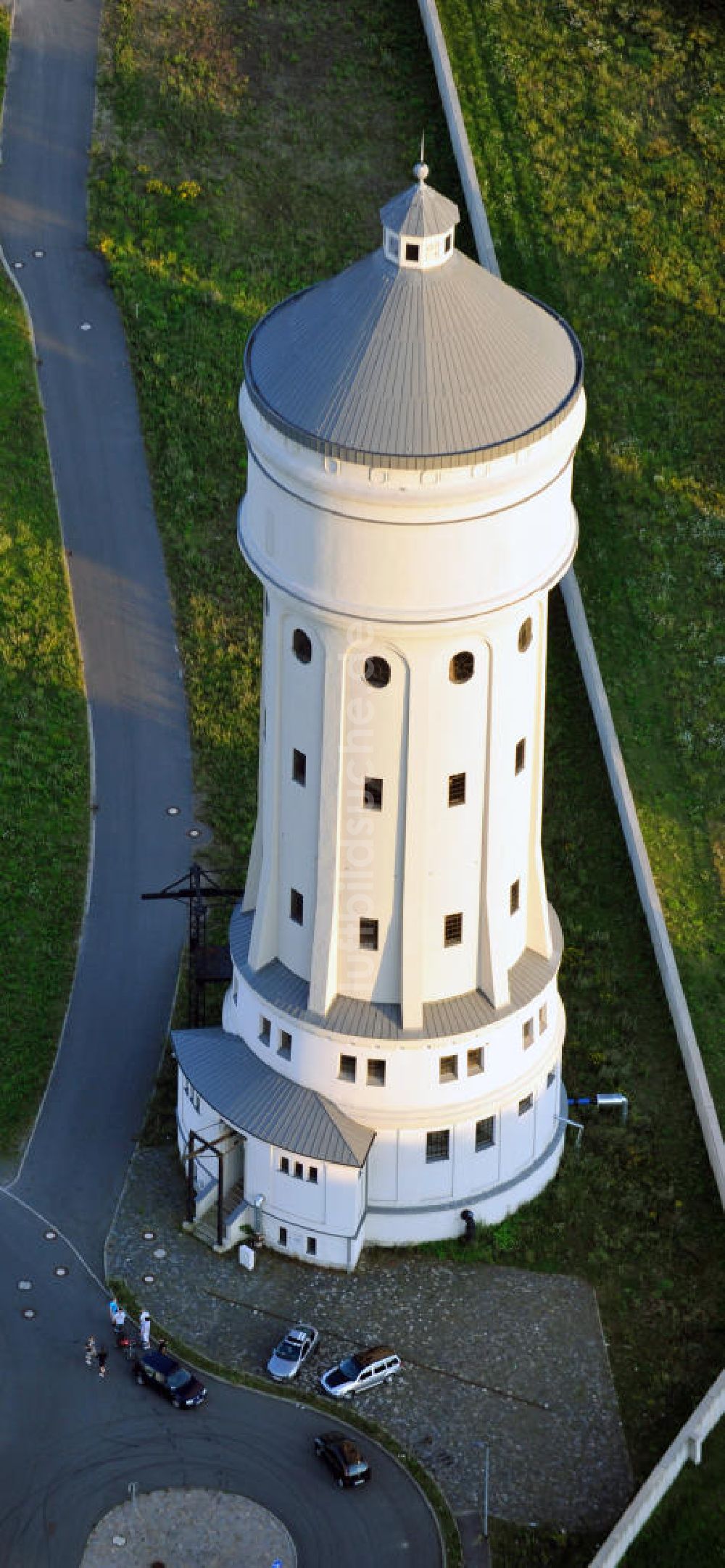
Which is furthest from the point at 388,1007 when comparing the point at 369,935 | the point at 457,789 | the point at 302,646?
the point at 302,646

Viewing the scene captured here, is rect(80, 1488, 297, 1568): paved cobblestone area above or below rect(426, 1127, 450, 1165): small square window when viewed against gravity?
below

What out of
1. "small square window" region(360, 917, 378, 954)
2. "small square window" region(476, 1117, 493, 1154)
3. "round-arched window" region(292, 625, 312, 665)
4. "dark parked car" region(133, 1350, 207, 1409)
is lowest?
"dark parked car" region(133, 1350, 207, 1409)

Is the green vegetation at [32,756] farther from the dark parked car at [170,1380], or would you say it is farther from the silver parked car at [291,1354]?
the silver parked car at [291,1354]

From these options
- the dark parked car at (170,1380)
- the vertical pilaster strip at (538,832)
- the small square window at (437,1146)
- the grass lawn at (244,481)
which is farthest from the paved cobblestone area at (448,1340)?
the vertical pilaster strip at (538,832)

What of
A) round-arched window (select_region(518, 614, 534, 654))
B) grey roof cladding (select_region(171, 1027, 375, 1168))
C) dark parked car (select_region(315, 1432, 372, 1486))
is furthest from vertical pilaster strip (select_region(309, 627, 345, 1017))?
dark parked car (select_region(315, 1432, 372, 1486))

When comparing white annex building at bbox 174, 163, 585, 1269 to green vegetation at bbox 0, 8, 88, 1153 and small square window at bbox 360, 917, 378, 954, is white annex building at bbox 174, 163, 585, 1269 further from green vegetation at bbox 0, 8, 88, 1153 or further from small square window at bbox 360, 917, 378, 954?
green vegetation at bbox 0, 8, 88, 1153

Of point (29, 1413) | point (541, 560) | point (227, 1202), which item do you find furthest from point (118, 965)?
point (541, 560)

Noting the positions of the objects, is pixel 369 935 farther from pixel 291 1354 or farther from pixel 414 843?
pixel 291 1354
